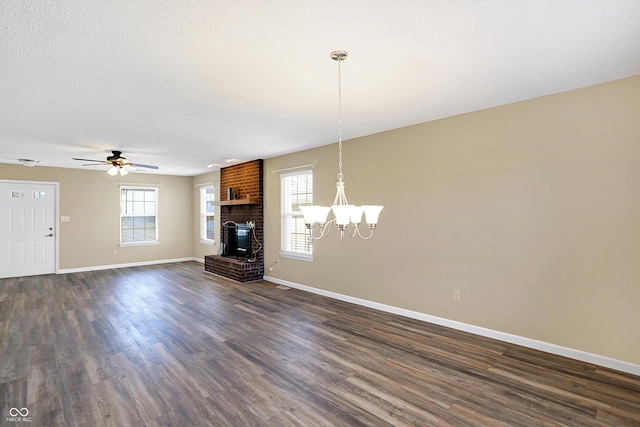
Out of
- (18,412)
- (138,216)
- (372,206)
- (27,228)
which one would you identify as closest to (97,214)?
(138,216)

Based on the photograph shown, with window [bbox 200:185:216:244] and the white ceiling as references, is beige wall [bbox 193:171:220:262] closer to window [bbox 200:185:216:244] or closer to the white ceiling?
window [bbox 200:185:216:244]

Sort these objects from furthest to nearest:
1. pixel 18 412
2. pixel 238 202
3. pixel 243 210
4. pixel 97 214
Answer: pixel 97 214 < pixel 243 210 < pixel 238 202 < pixel 18 412

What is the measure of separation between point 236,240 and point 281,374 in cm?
487

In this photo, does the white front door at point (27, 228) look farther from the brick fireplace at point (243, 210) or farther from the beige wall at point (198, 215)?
the brick fireplace at point (243, 210)

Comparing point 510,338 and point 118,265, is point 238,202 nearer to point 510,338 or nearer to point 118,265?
point 118,265

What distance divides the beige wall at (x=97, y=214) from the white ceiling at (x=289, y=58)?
3.94 meters

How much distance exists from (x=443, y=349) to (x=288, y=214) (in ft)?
12.3

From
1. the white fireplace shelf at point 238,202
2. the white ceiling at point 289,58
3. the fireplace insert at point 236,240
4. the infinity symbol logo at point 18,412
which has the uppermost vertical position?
the white ceiling at point 289,58

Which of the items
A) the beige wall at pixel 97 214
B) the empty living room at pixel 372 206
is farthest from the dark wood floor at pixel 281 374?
the beige wall at pixel 97 214

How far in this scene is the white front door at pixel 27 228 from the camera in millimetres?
6703

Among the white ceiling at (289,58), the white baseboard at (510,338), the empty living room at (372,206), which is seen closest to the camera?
the white ceiling at (289,58)

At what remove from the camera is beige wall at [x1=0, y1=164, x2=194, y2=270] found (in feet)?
23.9

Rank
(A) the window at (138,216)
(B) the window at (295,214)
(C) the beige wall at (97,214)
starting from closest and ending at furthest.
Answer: (B) the window at (295,214) → (C) the beige wall at (97,214) → (A) the window at (138,216)

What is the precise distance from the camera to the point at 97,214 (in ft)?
25.4
